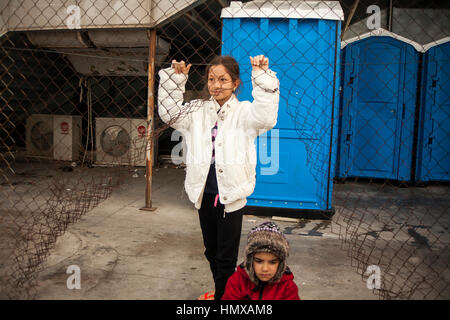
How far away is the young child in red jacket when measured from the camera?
6.26 feet

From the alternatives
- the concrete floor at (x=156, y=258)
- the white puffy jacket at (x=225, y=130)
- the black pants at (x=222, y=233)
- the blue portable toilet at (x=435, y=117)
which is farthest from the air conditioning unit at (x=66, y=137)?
the blue portable toilet at (x=435, y=117)

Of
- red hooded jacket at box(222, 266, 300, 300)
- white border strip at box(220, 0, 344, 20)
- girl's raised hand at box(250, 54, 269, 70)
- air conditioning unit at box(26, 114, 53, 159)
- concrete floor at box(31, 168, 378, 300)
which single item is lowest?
concrete floor at box(31, 168, 378, 300)

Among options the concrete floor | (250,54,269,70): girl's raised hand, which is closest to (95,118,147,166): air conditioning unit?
the concrete floor

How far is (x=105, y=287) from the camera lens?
2.63 meters

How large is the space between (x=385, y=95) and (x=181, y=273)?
5.23 m

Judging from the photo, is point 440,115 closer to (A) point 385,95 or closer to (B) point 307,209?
(A) point 385,95

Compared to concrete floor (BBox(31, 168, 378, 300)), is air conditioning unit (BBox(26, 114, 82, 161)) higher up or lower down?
higher up

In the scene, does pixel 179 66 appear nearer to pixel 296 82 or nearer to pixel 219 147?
pixel 219 147

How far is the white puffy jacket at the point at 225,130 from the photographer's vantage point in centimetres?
200

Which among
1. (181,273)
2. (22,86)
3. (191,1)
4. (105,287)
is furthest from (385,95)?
(22,86)

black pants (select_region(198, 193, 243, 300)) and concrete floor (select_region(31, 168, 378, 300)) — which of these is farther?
concrete floor (select_region(31, 168, 378, 300))

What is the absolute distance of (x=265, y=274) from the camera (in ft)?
6.21

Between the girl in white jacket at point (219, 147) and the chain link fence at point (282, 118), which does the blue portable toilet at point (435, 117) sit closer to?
the chain link fence at point (282, 118)

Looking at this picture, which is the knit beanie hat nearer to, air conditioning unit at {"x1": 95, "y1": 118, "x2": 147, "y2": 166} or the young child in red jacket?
the young child in red jacket
